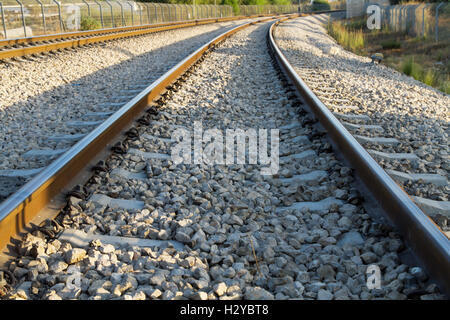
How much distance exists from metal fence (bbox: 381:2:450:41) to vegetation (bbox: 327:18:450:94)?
0.37 meters

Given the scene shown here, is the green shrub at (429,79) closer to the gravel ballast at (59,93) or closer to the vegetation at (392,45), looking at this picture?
the gravel ballast at (59,93)

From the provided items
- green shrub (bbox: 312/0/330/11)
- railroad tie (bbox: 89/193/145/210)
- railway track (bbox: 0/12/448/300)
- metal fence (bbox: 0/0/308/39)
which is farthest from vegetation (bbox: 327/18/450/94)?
green shrub (bbox: 312/0/330/11)

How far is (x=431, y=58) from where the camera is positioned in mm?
15078

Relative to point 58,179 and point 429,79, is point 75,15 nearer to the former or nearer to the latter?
point 429,79

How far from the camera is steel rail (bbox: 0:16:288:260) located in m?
2.63

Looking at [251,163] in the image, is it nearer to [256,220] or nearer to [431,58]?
[256,220]

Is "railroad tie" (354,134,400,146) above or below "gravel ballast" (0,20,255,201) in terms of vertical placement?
below

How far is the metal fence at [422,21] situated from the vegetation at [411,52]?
374 millimetres

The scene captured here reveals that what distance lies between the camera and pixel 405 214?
2.58 meters

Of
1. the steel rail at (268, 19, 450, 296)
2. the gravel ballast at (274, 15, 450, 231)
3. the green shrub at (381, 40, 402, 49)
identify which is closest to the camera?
the steel rail at (268, 19, 450, 296)

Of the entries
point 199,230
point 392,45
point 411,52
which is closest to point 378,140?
point 199,230

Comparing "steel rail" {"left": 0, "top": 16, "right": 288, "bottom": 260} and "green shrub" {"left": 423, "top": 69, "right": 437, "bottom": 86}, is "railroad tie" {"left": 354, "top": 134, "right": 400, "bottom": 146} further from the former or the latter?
"green shrub" {"left": 423, "top": 69, "right": 437, "bottom": 86}

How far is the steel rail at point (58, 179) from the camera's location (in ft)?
8.62
